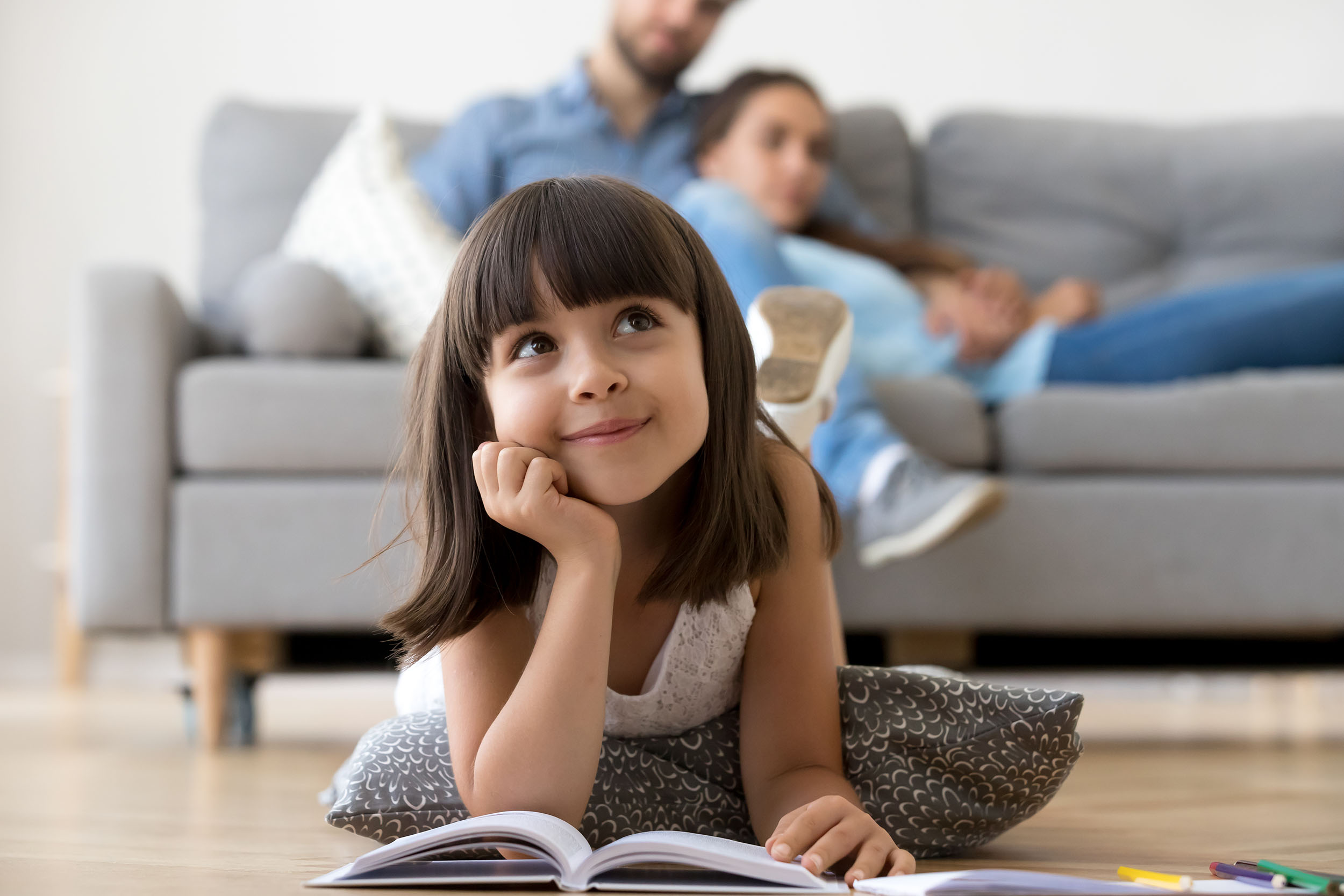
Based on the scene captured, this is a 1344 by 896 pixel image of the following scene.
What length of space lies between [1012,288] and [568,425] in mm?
1407

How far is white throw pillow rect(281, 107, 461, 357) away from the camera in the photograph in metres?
1.71

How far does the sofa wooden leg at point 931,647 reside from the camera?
1588 millimetres

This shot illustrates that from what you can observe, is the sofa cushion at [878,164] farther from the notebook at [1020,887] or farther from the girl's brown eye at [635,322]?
the notebook at [1020,887]

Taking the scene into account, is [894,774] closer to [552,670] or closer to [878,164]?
[552,670]

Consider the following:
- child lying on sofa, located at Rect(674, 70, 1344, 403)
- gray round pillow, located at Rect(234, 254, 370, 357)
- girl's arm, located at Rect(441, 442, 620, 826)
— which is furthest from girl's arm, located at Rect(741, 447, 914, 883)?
gray round pillow, located at Rect(234, 254, 370, 357)

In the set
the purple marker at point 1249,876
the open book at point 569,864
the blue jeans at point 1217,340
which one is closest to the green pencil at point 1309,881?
the purple marker at point 1249,876

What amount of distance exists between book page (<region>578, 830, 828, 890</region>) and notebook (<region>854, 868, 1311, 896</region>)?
0.04 m

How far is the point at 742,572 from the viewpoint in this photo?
80cm

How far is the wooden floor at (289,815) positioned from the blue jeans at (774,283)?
0.42 m

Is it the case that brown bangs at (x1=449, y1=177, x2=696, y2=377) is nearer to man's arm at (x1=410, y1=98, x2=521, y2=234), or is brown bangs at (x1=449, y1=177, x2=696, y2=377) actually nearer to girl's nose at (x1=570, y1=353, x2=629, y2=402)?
girl's nose at (x1=570, y1=353, x2=629, y2=402)

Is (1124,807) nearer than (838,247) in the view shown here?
Yes

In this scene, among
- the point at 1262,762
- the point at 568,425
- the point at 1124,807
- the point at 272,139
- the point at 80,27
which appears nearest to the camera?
the point at 568,425

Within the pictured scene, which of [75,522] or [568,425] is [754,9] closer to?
[75,522]

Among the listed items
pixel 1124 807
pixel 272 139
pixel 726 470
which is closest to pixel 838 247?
pixel 272 139
